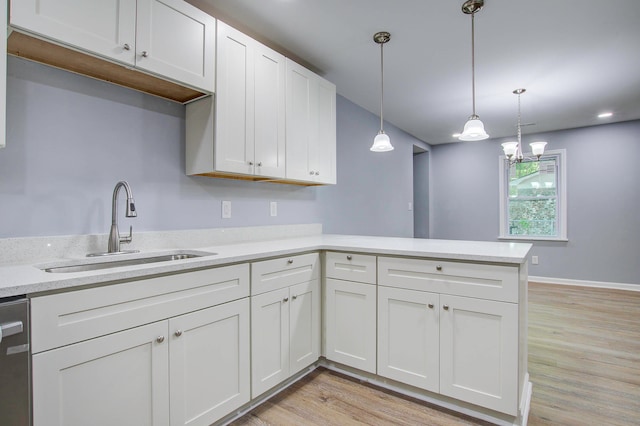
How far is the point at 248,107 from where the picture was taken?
2.16 metres

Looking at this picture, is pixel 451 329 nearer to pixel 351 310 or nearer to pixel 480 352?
pixel 480 352

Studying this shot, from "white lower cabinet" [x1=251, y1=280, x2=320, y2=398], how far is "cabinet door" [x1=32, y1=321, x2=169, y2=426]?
1.67ft

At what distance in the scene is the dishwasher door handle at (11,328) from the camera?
0.97 m

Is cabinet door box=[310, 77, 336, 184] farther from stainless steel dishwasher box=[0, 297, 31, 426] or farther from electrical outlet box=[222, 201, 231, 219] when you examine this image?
stainless steel dishwasher box=[0, 297, 31, 426]

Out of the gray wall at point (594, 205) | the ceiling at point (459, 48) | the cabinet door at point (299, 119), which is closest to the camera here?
the ceiling at point (459, 48)

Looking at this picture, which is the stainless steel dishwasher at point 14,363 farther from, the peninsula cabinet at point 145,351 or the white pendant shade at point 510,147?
the white pendant shade at point 510,147

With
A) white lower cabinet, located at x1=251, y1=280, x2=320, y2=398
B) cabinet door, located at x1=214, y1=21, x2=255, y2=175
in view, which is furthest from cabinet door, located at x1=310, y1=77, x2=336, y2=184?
white lower cabinet, located at x1=251, y1=280, x2=320, y2=398

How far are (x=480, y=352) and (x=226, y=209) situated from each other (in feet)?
5.83

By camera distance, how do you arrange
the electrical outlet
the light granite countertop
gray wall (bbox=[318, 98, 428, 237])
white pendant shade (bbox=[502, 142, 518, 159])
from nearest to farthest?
the light granite countertop
the electrical outlet
gray wall (bbox=[318, 98, 428, 237])
white pendant shade (bbox=[502, 142, 518, 159])

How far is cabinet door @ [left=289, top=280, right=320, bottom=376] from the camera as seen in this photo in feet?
6.70

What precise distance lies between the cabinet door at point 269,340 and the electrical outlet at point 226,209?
0.73 metres

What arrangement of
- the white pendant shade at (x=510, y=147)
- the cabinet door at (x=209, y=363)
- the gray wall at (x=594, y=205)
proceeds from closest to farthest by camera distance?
the cabinet door at (x=209, y=363) < the white pendant shade at (x=510, y=147) < the gray wall at (x=594, y=205)

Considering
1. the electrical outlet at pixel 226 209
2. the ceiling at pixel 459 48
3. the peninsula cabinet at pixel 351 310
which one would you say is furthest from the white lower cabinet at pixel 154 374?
the ceiling at pixel 459 48

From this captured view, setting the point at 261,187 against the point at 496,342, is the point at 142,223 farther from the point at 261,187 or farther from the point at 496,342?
the point at 496,342
